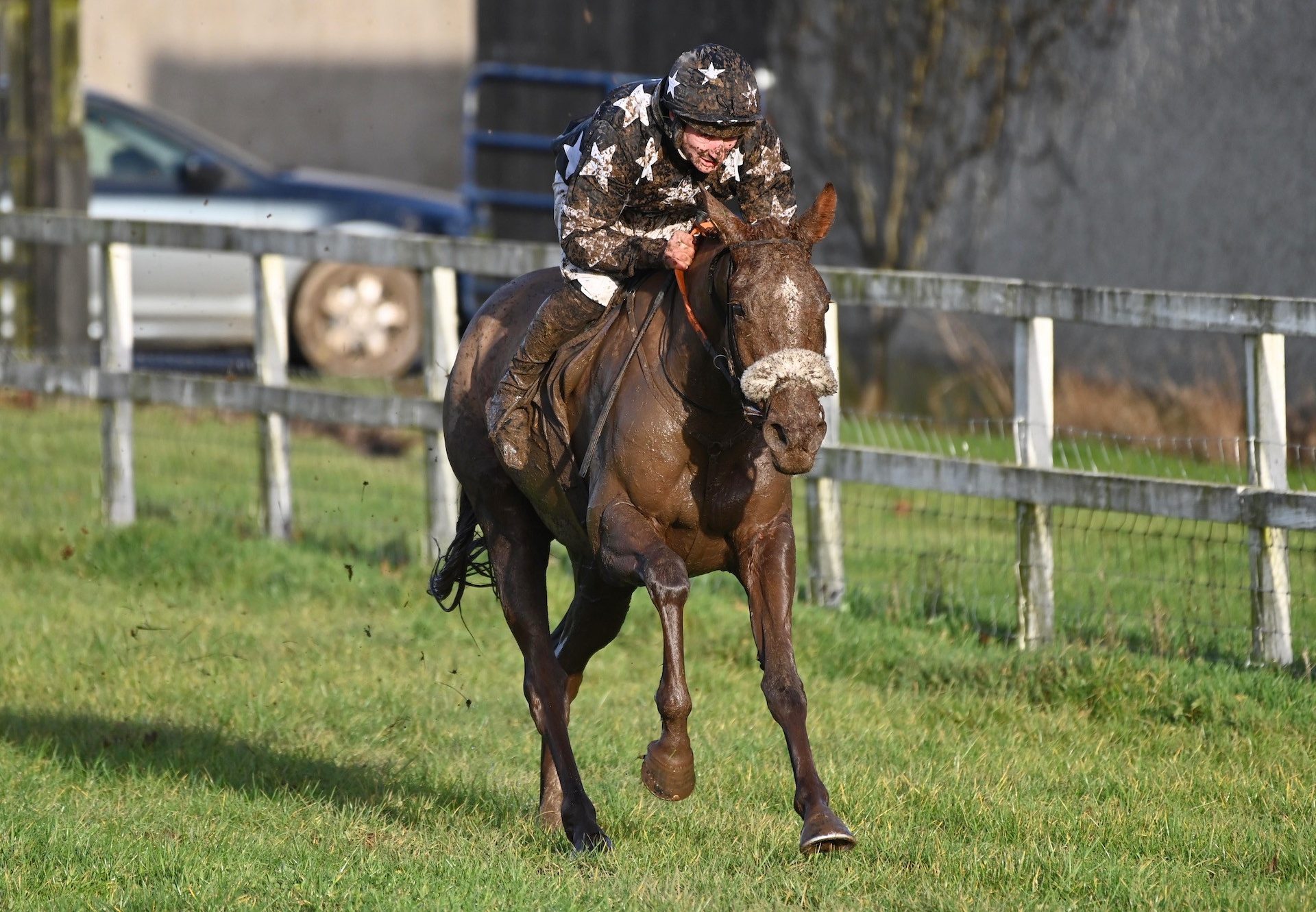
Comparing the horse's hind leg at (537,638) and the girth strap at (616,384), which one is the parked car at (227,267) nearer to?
the horse's hind leg at (537,638)

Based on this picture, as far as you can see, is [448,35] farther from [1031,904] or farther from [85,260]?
[1031,904]

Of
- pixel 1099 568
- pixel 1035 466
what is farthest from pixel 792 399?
pixel 1099 568

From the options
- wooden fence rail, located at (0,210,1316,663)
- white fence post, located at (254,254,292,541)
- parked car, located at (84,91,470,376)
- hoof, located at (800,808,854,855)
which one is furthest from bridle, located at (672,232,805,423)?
parked car, located at (84,91,470,376)

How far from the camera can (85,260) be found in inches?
545

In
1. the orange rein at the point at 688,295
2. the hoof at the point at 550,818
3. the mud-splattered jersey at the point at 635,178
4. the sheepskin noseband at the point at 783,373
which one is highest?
the mud-splattered jersey at the point at 635,178

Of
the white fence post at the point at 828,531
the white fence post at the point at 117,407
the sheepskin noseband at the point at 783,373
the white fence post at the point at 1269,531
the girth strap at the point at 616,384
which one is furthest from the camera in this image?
the white fence post at the point at 117,407

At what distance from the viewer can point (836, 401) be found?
8484 millimetres

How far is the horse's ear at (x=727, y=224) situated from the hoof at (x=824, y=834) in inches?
60.5

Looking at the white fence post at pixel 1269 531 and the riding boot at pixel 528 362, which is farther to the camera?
the white fence post at pixel 1269 531

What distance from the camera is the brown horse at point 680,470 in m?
4.77

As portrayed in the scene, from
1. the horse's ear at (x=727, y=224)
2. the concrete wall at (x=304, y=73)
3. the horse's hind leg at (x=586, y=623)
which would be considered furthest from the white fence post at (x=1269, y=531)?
the concrete wall at (x=304, y=73)

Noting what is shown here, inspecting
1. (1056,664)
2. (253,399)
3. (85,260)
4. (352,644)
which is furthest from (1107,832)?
(85,260)

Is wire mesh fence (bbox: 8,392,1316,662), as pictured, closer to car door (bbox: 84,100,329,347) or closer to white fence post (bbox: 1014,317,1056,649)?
white fence post (bbox: 1014,317,1056,649)

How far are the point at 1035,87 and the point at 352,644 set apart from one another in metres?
7.79
